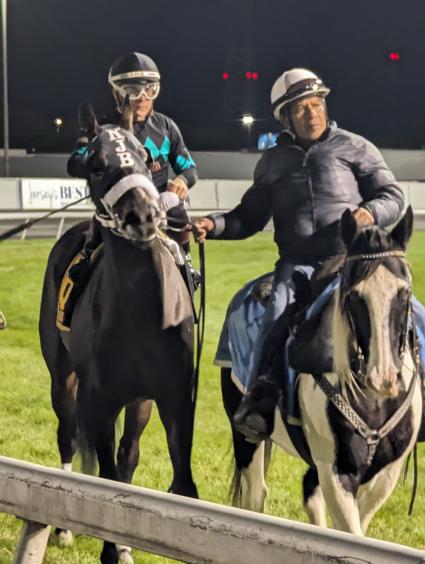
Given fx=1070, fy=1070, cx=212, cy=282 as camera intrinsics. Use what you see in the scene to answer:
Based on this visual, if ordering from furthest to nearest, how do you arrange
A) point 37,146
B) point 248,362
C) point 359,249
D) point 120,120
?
point 37,146 < point 120,120 < point 248,362 < point 359,249

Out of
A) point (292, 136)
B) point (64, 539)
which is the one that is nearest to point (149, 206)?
point (292, 136)

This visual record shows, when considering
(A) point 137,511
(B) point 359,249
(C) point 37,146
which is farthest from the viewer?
(C) point 37,146

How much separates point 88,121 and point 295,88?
1.25 m

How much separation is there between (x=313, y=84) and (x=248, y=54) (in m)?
58.5

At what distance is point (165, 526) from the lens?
4160mm

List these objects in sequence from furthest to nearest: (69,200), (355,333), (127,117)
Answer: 1. (69,200)
2. (127,117)
3. (355,333)

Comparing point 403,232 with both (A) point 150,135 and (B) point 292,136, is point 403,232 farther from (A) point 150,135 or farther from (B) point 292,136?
(A) point 150,135

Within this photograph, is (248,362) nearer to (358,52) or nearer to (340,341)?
(340,341)

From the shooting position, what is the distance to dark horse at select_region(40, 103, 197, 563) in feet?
19.7

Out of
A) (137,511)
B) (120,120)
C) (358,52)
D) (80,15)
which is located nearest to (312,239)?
(120,120)

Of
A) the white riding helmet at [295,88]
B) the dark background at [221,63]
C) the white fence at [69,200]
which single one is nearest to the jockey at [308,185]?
the white riding helmet at [295,88]

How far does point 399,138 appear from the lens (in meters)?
73.7

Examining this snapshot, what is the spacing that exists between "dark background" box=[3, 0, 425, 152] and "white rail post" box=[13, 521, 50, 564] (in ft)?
197

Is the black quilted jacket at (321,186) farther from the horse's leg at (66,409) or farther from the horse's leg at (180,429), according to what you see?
the horse's leg at (66,409)
